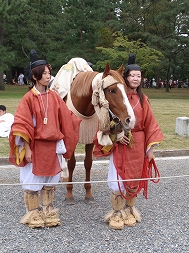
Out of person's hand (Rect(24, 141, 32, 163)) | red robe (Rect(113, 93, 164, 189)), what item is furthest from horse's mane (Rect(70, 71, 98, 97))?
person's hand (Rect(24, 141, 32, 163))

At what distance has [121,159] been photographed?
3.30 meters

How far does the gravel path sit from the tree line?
1559 cm

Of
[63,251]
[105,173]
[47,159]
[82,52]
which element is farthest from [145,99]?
[82,52]

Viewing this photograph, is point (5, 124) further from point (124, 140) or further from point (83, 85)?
point (124, 140)

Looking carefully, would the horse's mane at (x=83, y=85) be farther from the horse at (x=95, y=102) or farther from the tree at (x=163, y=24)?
the tree at (x=163, y=24)

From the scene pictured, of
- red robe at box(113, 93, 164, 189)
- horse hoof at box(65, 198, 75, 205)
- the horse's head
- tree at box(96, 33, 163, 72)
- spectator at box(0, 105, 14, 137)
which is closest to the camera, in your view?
the horse's head

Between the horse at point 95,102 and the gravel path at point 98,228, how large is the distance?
42 centimetres

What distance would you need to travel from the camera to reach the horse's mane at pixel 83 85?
3.56 metres

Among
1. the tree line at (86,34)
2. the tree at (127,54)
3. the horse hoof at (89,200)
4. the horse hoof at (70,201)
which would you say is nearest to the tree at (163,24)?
the tree line at (86,34)

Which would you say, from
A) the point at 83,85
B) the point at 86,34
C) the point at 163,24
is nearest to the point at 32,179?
the point at 83,85

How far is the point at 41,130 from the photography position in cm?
317

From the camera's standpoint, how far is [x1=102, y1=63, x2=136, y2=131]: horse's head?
116 inches

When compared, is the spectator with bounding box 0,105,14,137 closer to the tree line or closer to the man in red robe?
the man in red robe

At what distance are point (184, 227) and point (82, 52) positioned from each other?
58.1 ft
